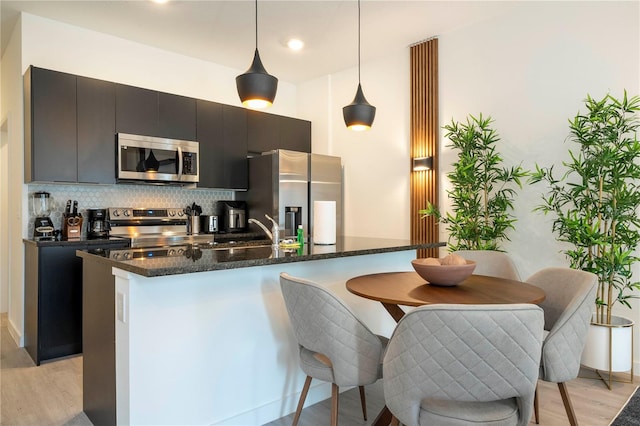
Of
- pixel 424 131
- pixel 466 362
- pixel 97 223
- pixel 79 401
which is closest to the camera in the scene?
pixel 466 362

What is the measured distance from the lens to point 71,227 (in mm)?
3717

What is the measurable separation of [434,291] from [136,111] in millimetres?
3398

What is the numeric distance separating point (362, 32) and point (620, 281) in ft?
10.3

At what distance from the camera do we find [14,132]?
394 cm

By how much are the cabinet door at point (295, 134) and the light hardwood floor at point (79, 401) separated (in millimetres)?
3362

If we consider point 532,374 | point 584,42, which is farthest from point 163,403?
point 584,42

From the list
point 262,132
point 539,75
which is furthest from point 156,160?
point 539,75

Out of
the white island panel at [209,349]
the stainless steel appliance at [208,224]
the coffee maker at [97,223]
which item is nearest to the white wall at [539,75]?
the white island panel at [209,349]

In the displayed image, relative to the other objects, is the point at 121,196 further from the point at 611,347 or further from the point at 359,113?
the point at 611,347

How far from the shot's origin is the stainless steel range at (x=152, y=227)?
13.2 ft

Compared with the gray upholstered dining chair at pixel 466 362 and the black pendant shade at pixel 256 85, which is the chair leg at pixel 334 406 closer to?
the gray upholstered dining chair at pixel 466 362

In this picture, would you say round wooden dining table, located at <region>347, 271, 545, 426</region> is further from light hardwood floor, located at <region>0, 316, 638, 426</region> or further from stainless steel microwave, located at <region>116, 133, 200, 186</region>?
stainless steel microwave, located at <region>116, 133, 200, 186</region>

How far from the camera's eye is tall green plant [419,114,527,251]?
3.58 m

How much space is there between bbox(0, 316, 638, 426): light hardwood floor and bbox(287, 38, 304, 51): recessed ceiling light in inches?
134
